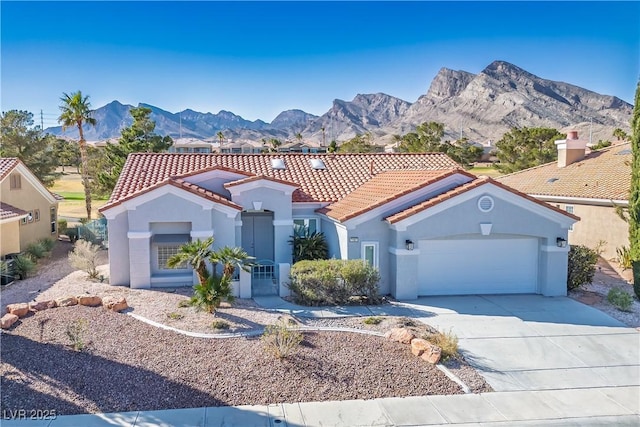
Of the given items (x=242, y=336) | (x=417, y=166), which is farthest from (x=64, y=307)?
(x=417, y=166)

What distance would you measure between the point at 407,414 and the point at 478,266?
10784 mm

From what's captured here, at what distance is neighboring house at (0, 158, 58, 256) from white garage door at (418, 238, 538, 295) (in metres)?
19.0

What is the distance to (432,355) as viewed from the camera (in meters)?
12.7

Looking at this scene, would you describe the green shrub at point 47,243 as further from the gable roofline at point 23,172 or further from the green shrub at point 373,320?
the green shrub at point 373,320

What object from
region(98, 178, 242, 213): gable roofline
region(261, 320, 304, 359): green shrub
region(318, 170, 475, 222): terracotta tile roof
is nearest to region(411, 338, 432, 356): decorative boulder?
region(261, 320, 304, 359): green shrub

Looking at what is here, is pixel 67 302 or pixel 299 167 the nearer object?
pixel 67 302

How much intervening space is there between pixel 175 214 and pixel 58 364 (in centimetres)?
879

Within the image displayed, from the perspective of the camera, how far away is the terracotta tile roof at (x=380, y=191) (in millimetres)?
19656

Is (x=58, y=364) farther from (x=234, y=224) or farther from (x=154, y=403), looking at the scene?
(x=234, y=224)

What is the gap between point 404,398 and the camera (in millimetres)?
11062

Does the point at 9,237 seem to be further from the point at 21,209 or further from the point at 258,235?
the point at 258,235

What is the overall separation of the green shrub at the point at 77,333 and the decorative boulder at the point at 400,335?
8.16m

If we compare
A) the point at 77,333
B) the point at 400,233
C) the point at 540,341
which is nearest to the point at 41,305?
the point at 77,333

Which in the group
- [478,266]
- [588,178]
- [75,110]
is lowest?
[478,266]
